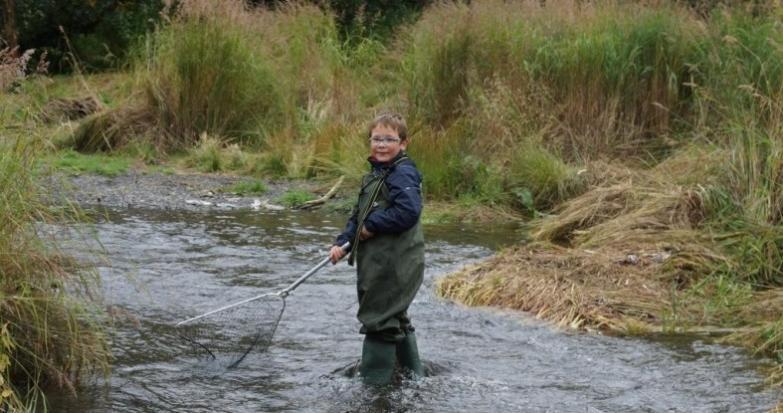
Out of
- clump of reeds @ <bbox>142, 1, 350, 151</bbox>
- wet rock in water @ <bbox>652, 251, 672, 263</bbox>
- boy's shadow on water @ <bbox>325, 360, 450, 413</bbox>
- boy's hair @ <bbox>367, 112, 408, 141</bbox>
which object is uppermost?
boy's hair @ <bbox>367, 112, 408, 141</bbox>

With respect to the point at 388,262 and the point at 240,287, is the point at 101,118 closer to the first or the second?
the point at 240,287

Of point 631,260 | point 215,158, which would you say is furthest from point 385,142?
point 215,158

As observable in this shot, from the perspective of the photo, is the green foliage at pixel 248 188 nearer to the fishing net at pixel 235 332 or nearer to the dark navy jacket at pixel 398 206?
the fishing net at pixel 235 332

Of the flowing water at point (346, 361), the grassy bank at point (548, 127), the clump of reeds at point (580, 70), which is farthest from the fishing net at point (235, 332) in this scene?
the clump of reeds at point (580, 70)

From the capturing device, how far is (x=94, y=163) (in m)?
15.6

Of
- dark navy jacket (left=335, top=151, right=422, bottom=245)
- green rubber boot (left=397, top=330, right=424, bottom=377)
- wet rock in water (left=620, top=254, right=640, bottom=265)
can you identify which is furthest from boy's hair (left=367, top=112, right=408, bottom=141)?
wet rock in water (left=620, top=254, right=640, bottom=265)

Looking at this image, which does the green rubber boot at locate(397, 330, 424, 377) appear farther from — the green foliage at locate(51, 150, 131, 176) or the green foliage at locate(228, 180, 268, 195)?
the green foliage at locate(51, 150, 131, 176)

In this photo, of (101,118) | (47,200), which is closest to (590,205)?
(47,200)

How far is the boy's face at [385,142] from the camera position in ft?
23.2

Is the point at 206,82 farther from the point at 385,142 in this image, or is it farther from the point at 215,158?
the point at 385,142

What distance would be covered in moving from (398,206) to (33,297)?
2.00 metres

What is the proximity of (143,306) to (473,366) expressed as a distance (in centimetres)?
A: 260

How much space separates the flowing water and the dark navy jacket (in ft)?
3.07

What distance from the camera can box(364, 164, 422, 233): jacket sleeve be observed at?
6.95 meters
